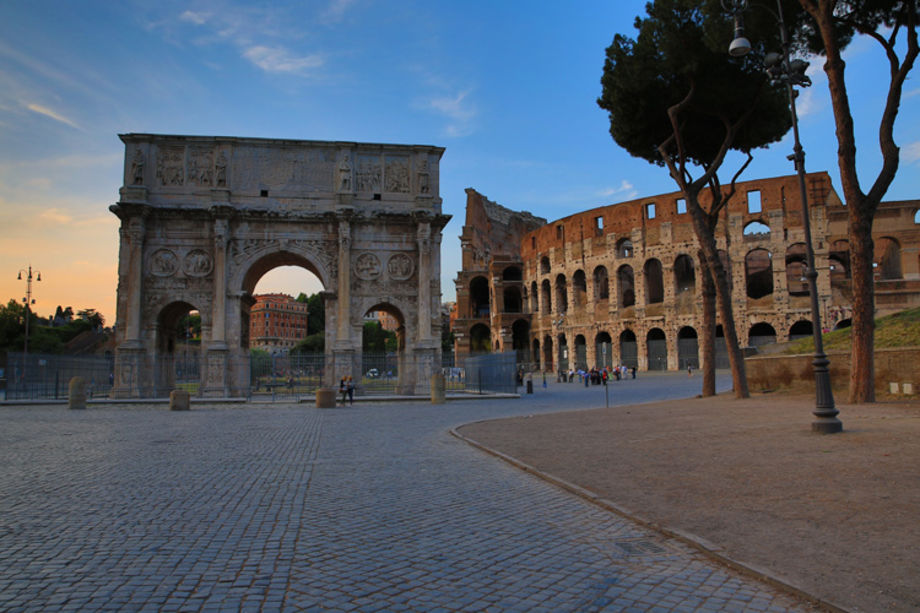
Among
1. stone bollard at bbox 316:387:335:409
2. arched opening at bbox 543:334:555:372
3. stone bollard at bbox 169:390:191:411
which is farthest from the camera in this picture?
arched opening at bbox 543:334:555:372

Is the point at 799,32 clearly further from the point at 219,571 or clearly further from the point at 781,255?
the point at 781,255

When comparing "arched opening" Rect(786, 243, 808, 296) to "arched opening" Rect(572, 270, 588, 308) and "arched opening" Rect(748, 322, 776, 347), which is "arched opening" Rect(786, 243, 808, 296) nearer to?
"arched opening" Rect(748, 322, 776, 347)

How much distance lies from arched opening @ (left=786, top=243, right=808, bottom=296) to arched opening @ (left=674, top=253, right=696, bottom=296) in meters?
5.85

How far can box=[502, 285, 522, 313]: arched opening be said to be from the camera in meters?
57.6

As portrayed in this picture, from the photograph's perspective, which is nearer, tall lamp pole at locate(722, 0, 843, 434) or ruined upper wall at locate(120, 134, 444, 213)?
tall lamp pole at locate(722, 0, 843, 434)

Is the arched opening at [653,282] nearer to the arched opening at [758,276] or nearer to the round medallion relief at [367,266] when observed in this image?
the arched opening at [758,276]

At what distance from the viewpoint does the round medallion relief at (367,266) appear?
25.4 meters

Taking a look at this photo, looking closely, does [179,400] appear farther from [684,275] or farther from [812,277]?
[684,275]

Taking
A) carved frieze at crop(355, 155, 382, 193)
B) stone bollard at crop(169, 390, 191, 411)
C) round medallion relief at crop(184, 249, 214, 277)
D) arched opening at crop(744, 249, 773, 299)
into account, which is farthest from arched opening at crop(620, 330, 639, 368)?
stone bollard at crop(169, 390, 191, 411)

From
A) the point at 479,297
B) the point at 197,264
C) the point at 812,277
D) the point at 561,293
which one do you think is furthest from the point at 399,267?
the point at 479,297

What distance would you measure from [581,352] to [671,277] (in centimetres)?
940

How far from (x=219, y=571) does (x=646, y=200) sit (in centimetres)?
4290

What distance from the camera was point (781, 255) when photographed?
38438 millimetres

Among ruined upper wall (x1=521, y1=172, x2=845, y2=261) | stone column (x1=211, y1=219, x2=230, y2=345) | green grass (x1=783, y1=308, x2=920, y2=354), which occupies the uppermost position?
ruined upper wall (x1=521, y1=172, x2=845, y2=261)
